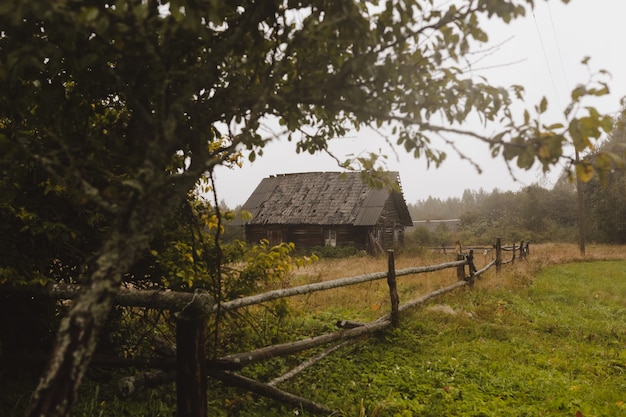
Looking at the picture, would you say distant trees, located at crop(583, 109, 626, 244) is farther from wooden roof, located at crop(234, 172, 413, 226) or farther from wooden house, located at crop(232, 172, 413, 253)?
wooden house, located at crop(232, 172, 413, 253)

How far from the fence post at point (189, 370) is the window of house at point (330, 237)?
22744 mm

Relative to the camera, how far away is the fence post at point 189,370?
2740mm

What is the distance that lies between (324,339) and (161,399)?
192 cm

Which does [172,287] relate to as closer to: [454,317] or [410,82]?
[410,82]

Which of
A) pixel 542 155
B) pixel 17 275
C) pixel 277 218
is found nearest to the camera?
pixel 542 155

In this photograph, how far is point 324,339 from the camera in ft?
15.4

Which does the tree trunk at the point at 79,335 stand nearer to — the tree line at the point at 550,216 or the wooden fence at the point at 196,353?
the wooden fence at the point at 196,353

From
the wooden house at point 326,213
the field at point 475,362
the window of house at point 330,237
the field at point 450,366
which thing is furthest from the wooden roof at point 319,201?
the field at point 450,366

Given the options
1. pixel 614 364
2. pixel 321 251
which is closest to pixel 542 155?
pixel 614 364

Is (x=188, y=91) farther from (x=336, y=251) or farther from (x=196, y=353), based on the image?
(x=336, y=251)

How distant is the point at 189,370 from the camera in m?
2.79

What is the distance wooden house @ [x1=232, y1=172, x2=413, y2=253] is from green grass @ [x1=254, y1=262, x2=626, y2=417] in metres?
16.7

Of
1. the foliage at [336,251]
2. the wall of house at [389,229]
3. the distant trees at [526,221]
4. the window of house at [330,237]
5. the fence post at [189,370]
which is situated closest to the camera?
the fence post at [189,370]

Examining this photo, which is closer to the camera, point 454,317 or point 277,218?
point 454,317
